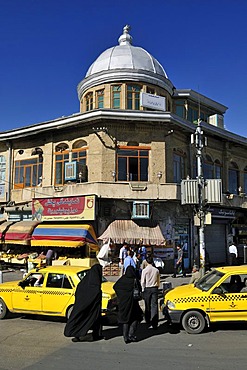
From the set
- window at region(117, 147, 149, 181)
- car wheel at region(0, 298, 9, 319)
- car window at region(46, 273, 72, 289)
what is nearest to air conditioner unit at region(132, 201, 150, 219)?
window at region(117, 147, 149, 181)

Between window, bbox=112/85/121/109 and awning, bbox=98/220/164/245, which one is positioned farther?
window, bbox=112/85/121/109

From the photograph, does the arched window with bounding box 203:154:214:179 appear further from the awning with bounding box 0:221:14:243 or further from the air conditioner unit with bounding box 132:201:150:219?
the awning with bounding box 0:221:14:243

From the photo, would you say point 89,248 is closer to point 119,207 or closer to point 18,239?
point 119,207

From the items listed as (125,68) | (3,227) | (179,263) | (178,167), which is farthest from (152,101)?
(3,227)

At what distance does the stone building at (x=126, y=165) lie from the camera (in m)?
18.5

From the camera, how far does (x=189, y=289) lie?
8742mm

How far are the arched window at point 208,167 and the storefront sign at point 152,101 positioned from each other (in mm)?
4287

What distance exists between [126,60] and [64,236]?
13.1 m

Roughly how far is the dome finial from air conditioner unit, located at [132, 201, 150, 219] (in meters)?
14.9

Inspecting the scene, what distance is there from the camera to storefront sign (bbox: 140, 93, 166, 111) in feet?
69.4

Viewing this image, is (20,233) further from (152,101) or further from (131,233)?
(152,101)

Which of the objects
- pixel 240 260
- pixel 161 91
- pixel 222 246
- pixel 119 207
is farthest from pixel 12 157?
pixel 240 260

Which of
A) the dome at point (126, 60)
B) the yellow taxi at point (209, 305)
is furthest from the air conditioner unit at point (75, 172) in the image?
the yellow taxi at point (209, 305)

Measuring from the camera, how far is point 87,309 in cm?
721
